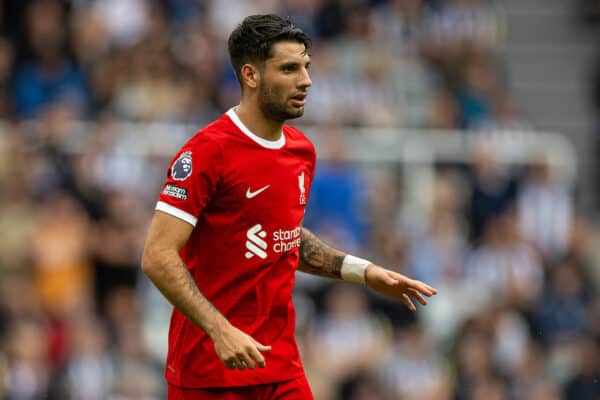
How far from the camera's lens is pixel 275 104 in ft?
18.9

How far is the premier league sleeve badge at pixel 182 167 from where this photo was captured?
18.1 feet

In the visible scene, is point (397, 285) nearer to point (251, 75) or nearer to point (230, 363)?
point (230, 363)

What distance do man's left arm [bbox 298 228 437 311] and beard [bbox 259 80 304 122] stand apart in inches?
32.2

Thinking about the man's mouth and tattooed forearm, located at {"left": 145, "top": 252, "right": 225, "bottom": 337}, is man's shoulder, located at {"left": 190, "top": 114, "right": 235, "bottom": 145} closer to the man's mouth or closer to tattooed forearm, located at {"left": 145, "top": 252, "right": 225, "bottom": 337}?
the man's mouth

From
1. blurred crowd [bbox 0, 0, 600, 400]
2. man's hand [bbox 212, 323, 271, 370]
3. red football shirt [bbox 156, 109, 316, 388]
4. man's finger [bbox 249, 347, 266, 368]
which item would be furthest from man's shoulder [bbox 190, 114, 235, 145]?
blurred crowd [bbox 0, 0, 600, 400]

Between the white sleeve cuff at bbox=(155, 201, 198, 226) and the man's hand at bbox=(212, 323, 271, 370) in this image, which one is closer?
the man's hand at bbox=(212, 323, 271, 370)

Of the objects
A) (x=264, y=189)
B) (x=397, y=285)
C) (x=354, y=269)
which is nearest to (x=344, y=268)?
(x=354, y=269)

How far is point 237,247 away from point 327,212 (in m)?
6.69

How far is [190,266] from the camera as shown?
578cm

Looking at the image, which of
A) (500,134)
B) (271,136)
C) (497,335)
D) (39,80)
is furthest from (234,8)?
(271,136)

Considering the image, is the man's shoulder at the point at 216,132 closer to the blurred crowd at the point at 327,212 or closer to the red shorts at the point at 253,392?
the red shorts at the point at 253,392

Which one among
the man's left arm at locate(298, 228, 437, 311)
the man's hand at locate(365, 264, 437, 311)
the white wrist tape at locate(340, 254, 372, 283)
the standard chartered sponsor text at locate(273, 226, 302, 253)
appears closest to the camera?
the standard chartered sponsor text at locate(273, 226, 302, 253)

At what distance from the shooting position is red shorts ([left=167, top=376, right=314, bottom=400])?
18.7 ft

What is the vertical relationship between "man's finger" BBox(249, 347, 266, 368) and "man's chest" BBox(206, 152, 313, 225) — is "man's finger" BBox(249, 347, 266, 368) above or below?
below
